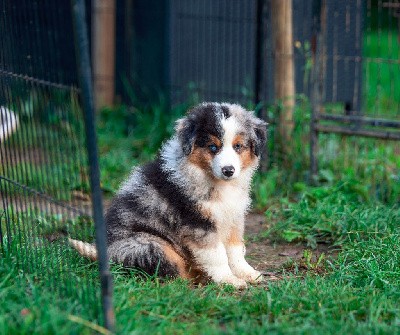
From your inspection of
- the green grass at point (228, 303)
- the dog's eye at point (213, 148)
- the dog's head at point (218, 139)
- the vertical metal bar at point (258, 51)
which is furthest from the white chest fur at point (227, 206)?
the vertical metal bar at point (258, 51)

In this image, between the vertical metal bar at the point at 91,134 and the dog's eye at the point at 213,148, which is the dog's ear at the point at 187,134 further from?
the vertical metal bar at the point at 91,134

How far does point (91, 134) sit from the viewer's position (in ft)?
12.5

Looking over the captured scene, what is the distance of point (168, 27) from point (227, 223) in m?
5.16

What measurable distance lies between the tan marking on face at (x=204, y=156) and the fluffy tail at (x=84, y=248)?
0.91m

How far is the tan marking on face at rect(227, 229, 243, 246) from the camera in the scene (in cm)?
543

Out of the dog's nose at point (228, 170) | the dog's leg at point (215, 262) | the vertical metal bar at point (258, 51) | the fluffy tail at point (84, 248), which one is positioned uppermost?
the vertical metal bar at point (258, 51)

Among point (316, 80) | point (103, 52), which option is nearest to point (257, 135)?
point (316, 80)

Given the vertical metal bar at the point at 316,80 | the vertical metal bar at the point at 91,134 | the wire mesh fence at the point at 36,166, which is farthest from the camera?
the vertical metal bar at the point at 316,80

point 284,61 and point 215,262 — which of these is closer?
point 215,262

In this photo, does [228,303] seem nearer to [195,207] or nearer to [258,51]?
[195,207]

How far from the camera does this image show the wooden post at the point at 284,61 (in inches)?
314

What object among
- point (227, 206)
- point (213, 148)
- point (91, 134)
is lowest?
point (227, 206)

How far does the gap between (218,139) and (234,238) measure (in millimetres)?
739

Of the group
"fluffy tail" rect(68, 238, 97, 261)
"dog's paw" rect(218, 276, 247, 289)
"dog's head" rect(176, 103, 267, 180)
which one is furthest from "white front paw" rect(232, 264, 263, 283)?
"fluffy tail" rect(68, 238, 97, 261)
